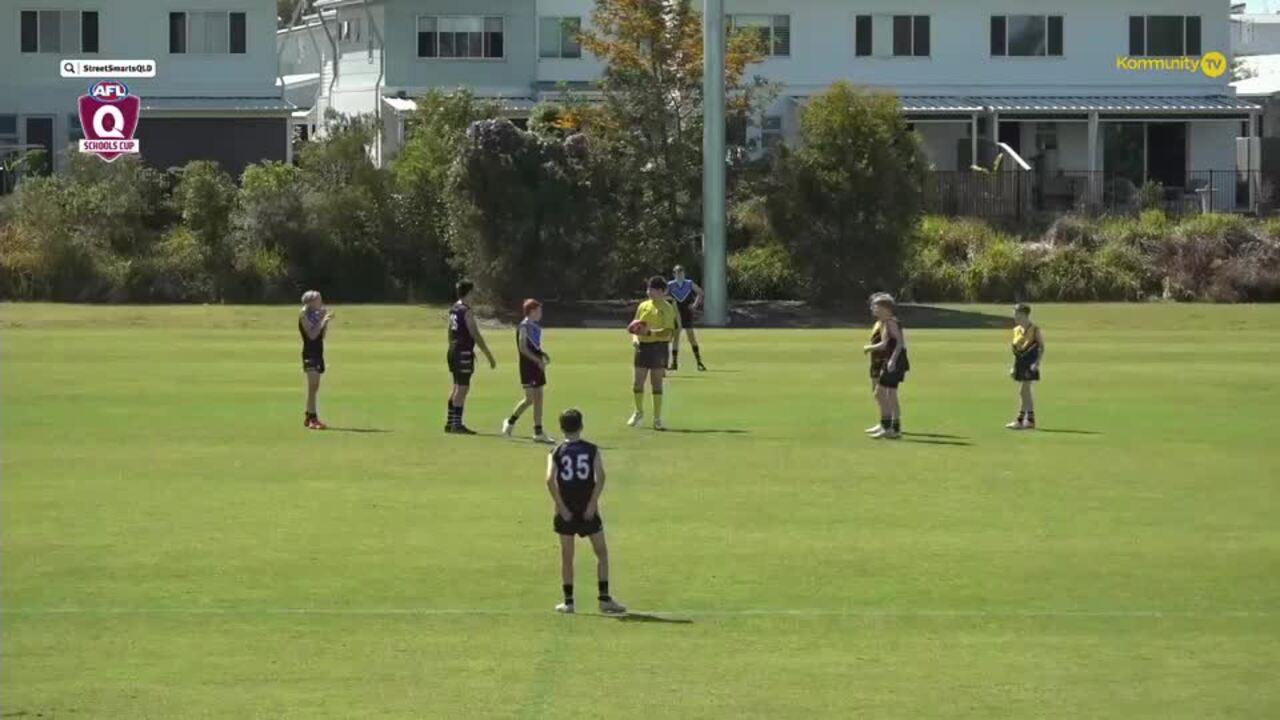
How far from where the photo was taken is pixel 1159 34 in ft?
260

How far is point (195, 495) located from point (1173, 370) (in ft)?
73.9

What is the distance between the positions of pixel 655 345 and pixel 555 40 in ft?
162

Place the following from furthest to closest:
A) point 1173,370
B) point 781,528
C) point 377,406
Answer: point 1173,370 < point 377,406 < point 781,528

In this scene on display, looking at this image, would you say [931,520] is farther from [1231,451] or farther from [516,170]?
[516,170]

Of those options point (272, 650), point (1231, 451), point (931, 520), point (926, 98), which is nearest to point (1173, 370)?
point (1231, 451)

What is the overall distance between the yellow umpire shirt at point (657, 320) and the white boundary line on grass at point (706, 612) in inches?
499

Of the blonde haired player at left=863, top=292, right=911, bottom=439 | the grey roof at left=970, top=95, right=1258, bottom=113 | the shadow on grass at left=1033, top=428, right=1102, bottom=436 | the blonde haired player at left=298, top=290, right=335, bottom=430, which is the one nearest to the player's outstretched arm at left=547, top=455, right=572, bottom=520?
the blonde haired player at left=863, top=292, right=911, bottom=439

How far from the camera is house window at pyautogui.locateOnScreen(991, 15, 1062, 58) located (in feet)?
258

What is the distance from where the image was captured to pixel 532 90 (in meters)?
76.4

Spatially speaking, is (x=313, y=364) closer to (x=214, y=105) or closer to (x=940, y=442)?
(x=940, y=442)

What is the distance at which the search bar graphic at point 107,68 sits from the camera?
72125 millimetres

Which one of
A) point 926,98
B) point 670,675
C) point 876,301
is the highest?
point 926,98

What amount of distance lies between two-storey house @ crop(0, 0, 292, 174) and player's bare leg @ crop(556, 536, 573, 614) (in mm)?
59084

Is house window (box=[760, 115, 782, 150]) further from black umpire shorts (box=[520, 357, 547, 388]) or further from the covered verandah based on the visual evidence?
black umpire shorts (box=[520, 357, 547, 388])
